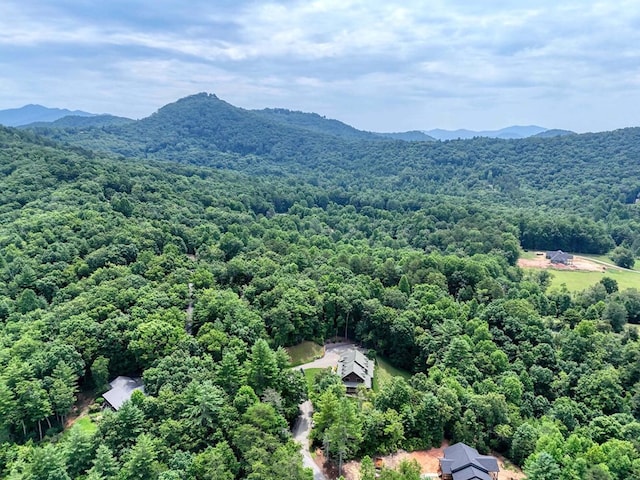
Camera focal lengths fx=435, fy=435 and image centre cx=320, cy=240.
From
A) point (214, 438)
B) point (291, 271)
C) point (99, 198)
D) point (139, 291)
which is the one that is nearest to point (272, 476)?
point (214, 438)

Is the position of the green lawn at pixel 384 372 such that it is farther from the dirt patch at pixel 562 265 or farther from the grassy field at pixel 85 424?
the dirt patch at pixel 562 265

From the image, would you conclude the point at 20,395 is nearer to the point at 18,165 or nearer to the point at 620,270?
the point at 18,165

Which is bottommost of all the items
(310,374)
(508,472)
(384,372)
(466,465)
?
(508,472)

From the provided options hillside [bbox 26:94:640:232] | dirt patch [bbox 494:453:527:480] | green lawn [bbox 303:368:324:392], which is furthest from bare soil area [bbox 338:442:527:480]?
hillside [bbox 26:94:640:232]

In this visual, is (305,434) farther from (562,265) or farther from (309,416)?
(562,265)

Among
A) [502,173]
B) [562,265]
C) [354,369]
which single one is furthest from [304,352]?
[502,173]

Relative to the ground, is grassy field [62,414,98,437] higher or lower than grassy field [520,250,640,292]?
lower

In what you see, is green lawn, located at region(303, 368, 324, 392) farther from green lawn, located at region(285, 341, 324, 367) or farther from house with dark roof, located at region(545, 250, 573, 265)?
house with dark roof, located at region(545, 250, 573, 265)
